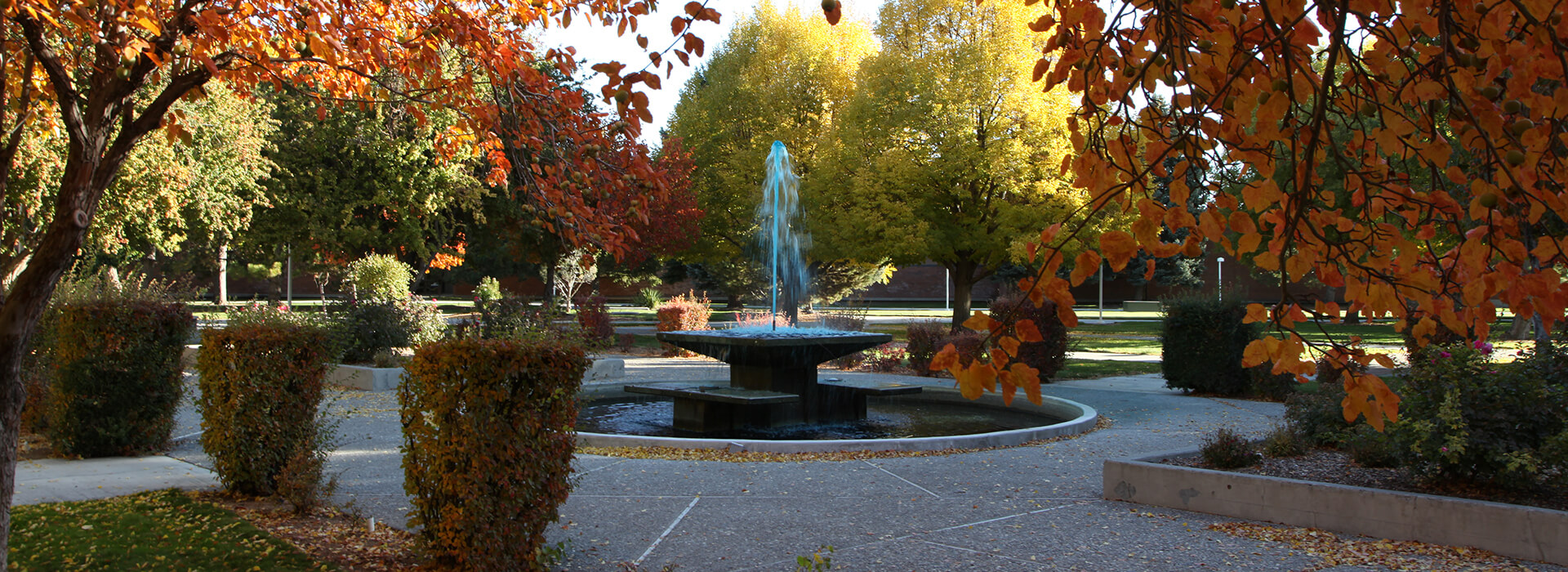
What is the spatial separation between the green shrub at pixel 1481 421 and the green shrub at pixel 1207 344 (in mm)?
7383

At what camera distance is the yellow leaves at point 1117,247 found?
92.0 inches

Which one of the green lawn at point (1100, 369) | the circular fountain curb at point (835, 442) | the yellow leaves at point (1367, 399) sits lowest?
the circular fountain curb at point (835, 442)

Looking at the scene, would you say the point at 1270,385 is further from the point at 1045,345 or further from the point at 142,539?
the point at 142,539

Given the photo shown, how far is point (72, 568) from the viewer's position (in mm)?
5145

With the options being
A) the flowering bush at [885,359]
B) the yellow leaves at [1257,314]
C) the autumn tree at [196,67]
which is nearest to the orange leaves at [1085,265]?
the yellow leaves at [1257,314]

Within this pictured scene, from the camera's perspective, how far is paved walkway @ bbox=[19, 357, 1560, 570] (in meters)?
5.46

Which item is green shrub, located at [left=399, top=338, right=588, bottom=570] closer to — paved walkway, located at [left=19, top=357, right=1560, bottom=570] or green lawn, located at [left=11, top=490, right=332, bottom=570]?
paved walkway, located at [left=19, top=357, right=1560, bottom=570]

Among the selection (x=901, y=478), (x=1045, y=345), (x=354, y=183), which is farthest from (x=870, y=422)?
(x=354, y=183)

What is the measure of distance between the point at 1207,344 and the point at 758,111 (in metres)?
23.6

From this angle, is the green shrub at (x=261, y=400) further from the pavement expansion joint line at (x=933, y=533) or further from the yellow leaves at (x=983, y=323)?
the yellow leaves at (x=983, y=323)

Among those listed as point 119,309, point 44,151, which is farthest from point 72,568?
point 44,151

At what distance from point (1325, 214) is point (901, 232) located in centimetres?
2229

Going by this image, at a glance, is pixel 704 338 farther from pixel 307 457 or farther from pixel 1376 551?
pixel 1376 551

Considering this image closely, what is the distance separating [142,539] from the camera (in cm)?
575
